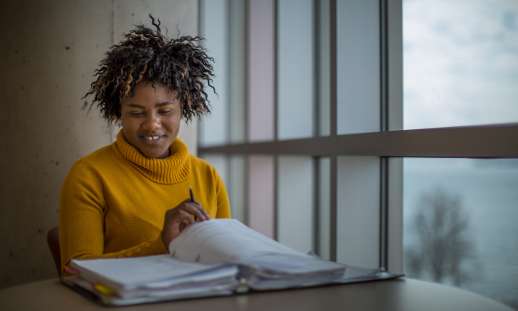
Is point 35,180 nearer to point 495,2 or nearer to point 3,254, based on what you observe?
point 3,254

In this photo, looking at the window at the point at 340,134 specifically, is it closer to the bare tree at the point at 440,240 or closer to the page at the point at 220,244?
the bare tree at the point at 440,240

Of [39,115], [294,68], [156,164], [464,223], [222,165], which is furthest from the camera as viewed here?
[222,165]

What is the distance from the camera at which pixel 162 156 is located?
6.78ft

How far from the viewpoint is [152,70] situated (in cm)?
193

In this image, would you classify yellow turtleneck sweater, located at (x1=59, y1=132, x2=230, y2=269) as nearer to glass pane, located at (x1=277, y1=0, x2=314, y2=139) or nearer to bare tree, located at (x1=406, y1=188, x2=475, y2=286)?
bare tree, located at (x1=406, y1=188, x2=475, y2=286)

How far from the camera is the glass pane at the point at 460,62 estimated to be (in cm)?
167

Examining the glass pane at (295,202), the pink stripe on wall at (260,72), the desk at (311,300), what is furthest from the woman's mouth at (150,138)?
the pink stripe on wall at (260,72)

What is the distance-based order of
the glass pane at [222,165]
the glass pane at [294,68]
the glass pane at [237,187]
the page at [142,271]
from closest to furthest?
1. the page at [142,271]
2. the glass pane at [294,68]
3. the glass pane at [237,187]
4. the glass pane at [222,165]

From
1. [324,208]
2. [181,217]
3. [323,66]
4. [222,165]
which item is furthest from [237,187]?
[181,217]

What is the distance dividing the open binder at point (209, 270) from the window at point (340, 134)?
564 mm

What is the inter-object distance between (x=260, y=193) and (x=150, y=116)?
5.06 ft

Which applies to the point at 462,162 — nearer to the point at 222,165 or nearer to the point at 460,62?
the point at 460,62

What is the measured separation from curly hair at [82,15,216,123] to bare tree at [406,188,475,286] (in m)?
0.83

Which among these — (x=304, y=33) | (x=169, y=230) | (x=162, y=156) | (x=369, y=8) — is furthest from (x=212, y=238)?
(x=304, y=33)
